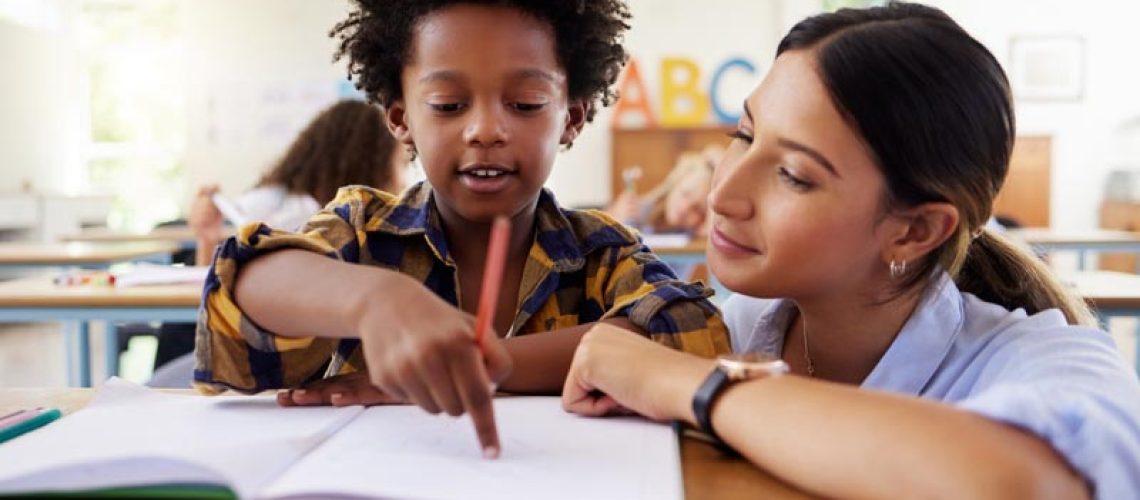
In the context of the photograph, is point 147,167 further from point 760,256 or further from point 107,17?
point 760,256

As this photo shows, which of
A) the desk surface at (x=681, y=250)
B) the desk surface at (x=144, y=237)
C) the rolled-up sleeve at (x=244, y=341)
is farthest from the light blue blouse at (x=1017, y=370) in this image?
the desk surface at (x=144, y=237)

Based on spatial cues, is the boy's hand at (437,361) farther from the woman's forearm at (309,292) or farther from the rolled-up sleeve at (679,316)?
the rolled-up sleeve at (679,316)

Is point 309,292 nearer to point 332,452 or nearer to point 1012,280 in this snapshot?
point 332,452

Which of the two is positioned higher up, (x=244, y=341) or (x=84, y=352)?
(x=244, y=341)

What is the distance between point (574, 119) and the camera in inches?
50.7

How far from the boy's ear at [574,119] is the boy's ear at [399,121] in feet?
0.63

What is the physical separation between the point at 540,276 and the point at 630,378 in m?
0.38

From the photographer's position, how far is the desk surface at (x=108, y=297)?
2.04m

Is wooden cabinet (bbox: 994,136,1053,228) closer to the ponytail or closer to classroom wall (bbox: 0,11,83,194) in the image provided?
the ponytail

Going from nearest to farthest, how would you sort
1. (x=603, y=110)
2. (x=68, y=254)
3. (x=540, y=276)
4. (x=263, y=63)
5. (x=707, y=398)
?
1. (x=707, y=398)
2. (x=540, y=276)
3. (x=68, y=254)
4. (x=603, y=110)
5. (x=263, y=63)

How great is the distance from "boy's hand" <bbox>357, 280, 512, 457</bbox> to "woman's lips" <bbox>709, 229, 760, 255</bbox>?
298 mm

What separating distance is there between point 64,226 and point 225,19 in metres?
1.88

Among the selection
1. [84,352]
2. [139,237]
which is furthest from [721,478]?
[139,237]

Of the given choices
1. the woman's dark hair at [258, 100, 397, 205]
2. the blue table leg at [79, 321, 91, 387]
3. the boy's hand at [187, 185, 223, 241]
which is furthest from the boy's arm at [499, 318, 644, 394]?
the boy's hand at [187, 185, 223, 241]
